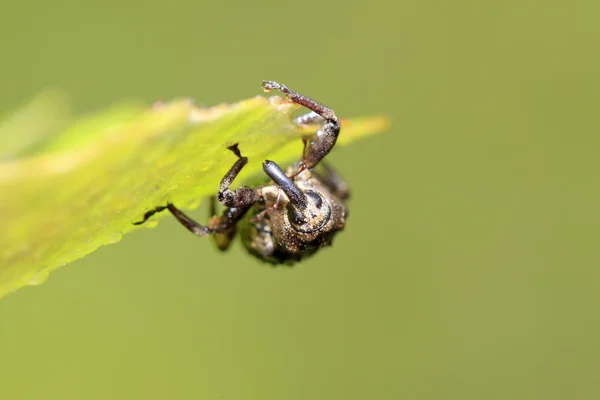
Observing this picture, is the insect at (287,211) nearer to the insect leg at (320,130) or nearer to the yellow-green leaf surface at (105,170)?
the insect leg at (320,130)

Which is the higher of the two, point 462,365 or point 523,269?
point 523,269

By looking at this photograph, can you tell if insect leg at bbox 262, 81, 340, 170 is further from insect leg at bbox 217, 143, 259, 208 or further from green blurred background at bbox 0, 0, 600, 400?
green blurred background at bbox 0, 0, 600, 400

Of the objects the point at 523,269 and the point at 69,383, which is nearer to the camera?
the point at 69,383

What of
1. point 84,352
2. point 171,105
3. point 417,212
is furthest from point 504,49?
point 171,105

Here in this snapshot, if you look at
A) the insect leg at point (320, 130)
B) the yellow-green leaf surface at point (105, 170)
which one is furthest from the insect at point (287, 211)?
the yellow-green leaf surface at point (105, 170)

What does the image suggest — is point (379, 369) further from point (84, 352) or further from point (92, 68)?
point (92, 68)

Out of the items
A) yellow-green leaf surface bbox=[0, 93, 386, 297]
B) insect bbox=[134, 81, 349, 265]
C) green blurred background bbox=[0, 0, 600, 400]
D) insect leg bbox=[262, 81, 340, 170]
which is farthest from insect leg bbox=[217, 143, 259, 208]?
green blurred background bbox=[0, 0, 600, 400]
